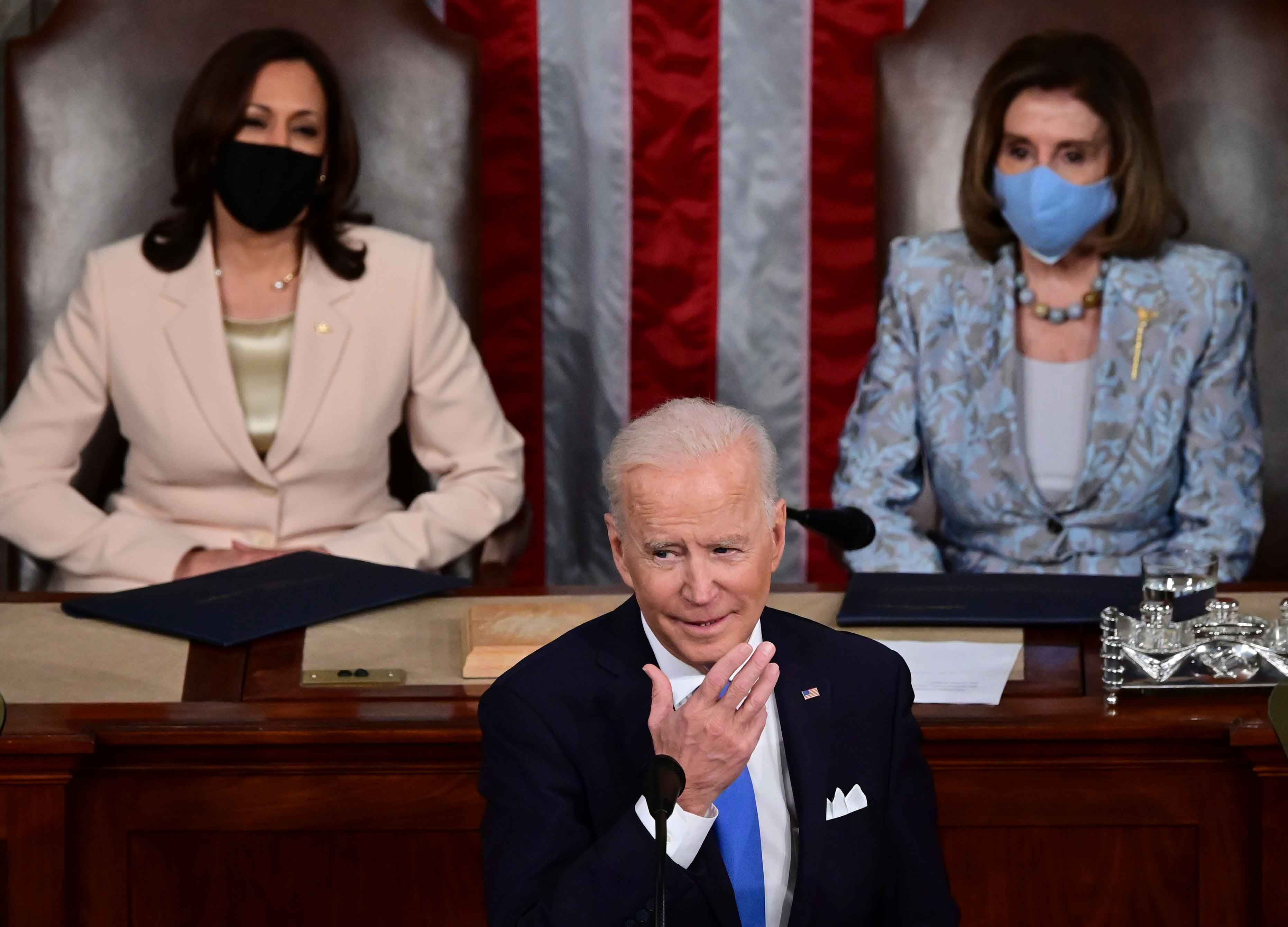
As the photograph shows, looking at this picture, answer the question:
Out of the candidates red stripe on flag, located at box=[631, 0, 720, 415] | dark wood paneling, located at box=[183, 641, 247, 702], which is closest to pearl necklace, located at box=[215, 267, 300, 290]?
red stripe on flag, located at box=[631, 0, 720, 415]

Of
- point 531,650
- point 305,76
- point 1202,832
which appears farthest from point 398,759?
point 305,76

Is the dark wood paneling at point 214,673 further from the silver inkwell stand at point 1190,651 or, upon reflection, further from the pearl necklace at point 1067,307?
the pearl necklace at point 1067,307

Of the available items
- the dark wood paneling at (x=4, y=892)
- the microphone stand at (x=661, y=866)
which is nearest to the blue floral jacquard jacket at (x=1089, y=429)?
the dark wood paneling at (x=4, y=892)

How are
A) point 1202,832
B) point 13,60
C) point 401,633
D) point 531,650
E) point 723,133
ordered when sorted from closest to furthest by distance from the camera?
1. point 1202,832
2. point 531,650
3. point 401,633
4. point 13,60
5. point 723,133

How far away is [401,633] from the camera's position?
9.04 ft

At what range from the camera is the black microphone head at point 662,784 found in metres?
1.61

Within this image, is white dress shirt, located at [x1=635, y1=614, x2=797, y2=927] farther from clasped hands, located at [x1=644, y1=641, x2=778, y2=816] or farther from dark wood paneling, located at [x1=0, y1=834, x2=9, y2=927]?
dark wood paneling, located at [x1=0, y1=834, x2=9, y2=927]

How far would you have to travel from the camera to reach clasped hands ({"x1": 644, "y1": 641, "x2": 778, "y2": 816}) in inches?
69.0

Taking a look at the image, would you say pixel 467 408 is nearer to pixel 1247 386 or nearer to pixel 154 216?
pixel 154 216

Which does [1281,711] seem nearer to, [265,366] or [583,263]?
[265,366]

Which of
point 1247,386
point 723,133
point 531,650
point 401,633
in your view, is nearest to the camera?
point 531,650

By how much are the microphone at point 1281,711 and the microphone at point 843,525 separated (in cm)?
97

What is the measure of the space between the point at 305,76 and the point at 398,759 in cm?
199

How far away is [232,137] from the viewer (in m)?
3.87
